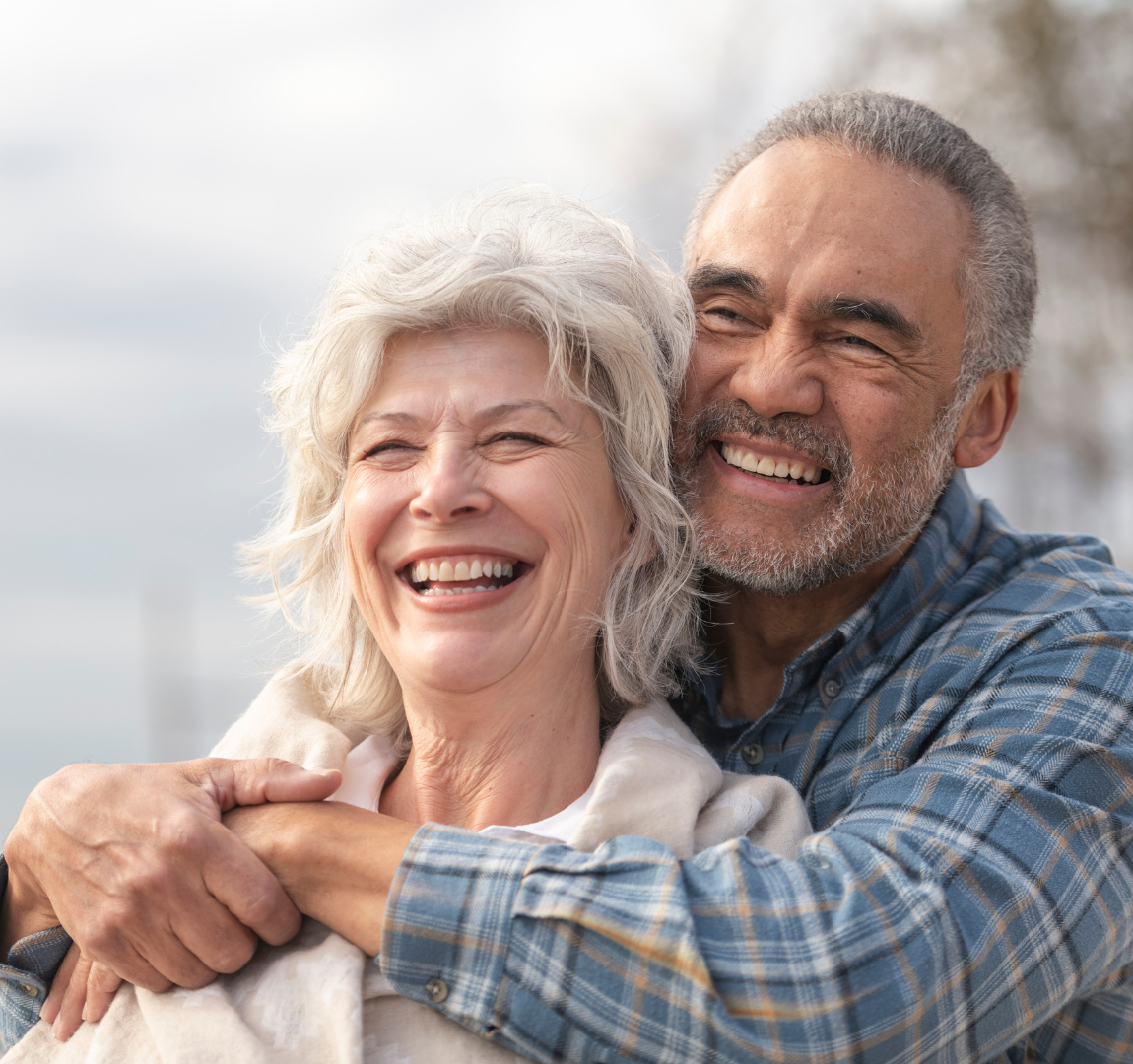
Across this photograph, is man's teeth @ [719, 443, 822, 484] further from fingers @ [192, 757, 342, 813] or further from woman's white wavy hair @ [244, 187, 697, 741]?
fingers @ [192, 757, 342, 813]

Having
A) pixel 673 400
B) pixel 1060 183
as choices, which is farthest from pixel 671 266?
pixel 1060 183

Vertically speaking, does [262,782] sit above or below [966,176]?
below

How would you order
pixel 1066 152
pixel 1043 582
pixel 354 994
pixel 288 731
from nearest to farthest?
pixel 354 994 < pixel 288 731 < pixel 1043 582 < pixel 1066 152

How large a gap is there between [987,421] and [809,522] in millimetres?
723

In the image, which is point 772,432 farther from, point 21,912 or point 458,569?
point 21,912

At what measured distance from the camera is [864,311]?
266cm

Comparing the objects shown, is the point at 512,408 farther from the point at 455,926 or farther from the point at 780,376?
the point at 455,926

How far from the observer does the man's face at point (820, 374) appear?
265 centimetres

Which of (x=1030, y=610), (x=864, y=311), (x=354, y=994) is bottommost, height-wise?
(x=354, y=994)

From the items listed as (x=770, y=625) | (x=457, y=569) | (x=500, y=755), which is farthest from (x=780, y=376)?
(x=500, y=755)

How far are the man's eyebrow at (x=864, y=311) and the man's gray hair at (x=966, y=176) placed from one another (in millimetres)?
245

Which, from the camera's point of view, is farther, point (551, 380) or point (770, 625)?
point (770, 625)

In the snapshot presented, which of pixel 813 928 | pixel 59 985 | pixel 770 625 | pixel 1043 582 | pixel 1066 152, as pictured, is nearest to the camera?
pixel 813 928

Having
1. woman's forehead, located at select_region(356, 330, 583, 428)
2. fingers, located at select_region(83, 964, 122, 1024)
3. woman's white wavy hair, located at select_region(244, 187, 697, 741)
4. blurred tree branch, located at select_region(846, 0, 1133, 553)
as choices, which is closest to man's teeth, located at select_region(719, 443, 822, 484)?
woman's white wavy hair, located at select_region(244, 187, 697, 741)
